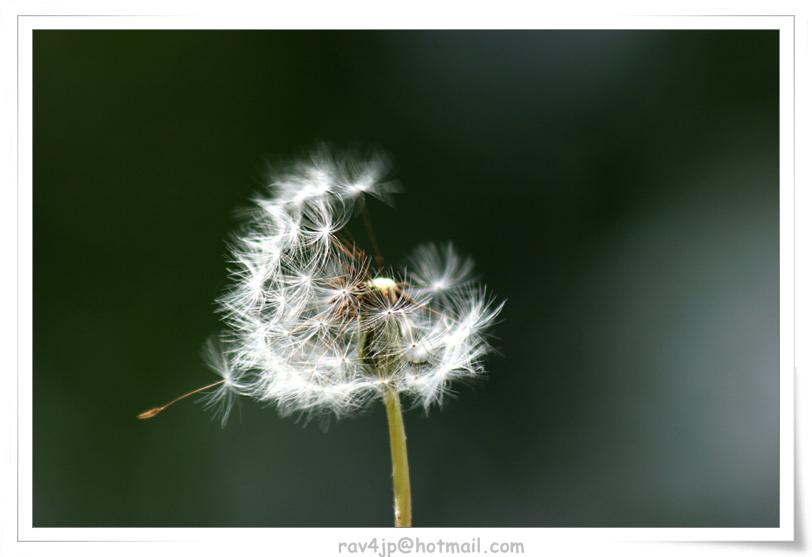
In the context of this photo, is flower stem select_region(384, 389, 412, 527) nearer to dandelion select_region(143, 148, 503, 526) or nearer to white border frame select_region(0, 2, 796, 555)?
dandelion select_region(143, 148, 503, 526)

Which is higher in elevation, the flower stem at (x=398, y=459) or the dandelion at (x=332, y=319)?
the dandelion at (x=332, y=319)

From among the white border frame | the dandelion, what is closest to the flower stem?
the dandelion
